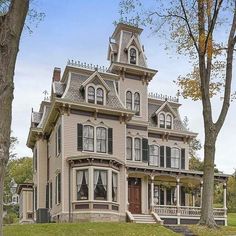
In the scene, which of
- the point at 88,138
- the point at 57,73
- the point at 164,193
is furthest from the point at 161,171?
the point at 57,73

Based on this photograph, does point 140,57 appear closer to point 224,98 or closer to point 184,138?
point 184,138

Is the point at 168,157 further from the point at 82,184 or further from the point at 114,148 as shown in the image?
the point at 82,184

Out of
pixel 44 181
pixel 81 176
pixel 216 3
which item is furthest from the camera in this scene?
pixel 44 181

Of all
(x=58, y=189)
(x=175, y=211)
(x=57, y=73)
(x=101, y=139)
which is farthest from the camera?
(x=57, y=73)

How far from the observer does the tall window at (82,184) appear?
2733 centimetres

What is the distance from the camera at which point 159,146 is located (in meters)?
34.9

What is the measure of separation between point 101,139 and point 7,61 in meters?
20.9

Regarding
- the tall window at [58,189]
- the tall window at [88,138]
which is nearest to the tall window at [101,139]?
the tall window at [88,138]

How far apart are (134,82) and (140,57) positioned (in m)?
2.03

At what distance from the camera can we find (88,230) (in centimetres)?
1934

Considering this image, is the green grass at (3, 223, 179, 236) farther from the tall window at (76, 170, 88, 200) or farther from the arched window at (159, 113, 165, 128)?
the arched window at (159, 113, 165, 128)

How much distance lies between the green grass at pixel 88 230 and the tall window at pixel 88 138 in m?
7.85

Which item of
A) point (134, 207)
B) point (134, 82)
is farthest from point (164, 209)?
point (134, 82)

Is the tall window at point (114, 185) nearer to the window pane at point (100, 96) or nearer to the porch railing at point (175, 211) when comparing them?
the porch railing at point (175, 211)
